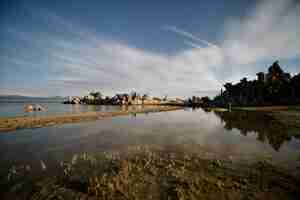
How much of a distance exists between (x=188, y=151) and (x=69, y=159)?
28.7ft

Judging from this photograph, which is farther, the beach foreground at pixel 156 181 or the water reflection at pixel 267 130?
the water reflection at pixel 267 130

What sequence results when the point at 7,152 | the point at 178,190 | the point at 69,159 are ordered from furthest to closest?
the point at 7,152 < the point at 69,159 < the point at 178,190

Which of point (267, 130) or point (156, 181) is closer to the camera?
point (156, 181)

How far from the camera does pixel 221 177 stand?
6797 mm

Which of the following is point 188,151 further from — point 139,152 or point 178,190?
point 178,190

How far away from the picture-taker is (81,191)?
5.88 metres

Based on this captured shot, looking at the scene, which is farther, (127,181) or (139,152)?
(139,152)

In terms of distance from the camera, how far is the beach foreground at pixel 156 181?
557cm

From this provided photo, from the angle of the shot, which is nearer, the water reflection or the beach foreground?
the beach foreground

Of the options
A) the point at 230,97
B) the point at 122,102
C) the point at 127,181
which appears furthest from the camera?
the point at 122,102

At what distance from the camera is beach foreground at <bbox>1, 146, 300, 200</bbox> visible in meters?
5.57

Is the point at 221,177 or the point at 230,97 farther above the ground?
the point at 230,97

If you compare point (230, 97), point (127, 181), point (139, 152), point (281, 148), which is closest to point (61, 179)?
point (127, 181)

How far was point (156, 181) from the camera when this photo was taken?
6527mm
